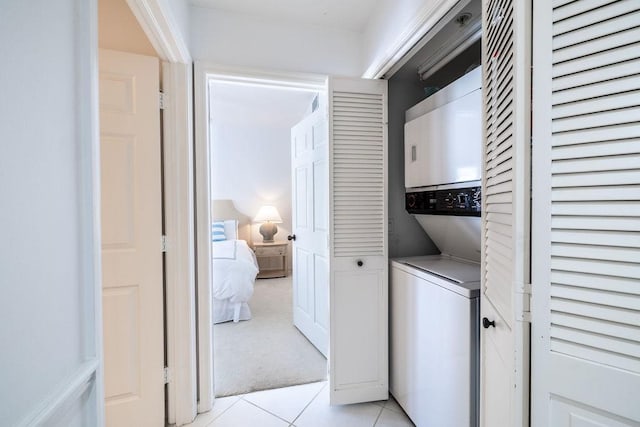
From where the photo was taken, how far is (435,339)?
1.52m

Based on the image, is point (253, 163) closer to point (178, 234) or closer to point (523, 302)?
point (178, 234)

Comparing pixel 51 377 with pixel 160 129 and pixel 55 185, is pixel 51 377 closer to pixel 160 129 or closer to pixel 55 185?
pixel 55 185

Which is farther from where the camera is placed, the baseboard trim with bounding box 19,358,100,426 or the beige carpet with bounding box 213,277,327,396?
the beige carpet with bounding box 213,277,327,396

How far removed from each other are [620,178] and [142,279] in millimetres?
1933

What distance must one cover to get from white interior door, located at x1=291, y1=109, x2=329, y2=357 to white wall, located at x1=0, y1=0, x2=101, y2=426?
1.67m

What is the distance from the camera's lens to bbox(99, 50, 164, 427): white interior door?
1605mm

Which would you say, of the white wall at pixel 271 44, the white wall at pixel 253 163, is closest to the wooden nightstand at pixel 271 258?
A: the white wall at pixel 253 163

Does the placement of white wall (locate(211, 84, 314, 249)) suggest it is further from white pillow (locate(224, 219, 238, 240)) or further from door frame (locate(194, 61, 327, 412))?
door frame (locate(194, 61, 327, 412))

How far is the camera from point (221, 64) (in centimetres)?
188

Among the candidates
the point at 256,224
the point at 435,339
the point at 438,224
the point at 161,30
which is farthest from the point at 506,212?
the point at 256,224

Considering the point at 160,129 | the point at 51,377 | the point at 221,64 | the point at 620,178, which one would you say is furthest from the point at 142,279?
the point at 620,178

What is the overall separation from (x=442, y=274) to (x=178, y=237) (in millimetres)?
1444

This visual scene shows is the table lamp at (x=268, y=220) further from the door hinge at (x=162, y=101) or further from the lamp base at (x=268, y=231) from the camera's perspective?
the door hinge at (x=162, y=101)

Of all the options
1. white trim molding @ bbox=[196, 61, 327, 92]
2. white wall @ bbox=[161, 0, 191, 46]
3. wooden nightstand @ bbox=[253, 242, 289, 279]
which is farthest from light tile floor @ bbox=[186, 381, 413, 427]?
wooden nightstand @ bbox=[253, 242, 289, 279]
